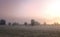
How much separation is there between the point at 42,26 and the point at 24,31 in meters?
0.36

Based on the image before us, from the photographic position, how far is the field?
2658 millimetres

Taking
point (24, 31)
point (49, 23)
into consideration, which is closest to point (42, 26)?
point (49, 23)

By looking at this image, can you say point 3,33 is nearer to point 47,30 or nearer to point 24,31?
point 24,31

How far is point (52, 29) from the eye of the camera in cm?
277

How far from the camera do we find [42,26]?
2904 mm

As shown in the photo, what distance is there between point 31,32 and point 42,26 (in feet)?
0.94

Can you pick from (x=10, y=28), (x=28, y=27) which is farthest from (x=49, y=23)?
(x=10, y=28)

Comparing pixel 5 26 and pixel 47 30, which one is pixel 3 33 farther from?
pixel 47 30

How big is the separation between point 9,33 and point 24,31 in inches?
9.2

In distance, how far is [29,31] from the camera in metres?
2.72

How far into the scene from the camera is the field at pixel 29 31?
2658 mm

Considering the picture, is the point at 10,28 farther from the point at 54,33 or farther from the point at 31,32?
the point at 54,33

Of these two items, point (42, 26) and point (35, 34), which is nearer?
point (35, 34)

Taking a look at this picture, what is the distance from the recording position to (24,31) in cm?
270
